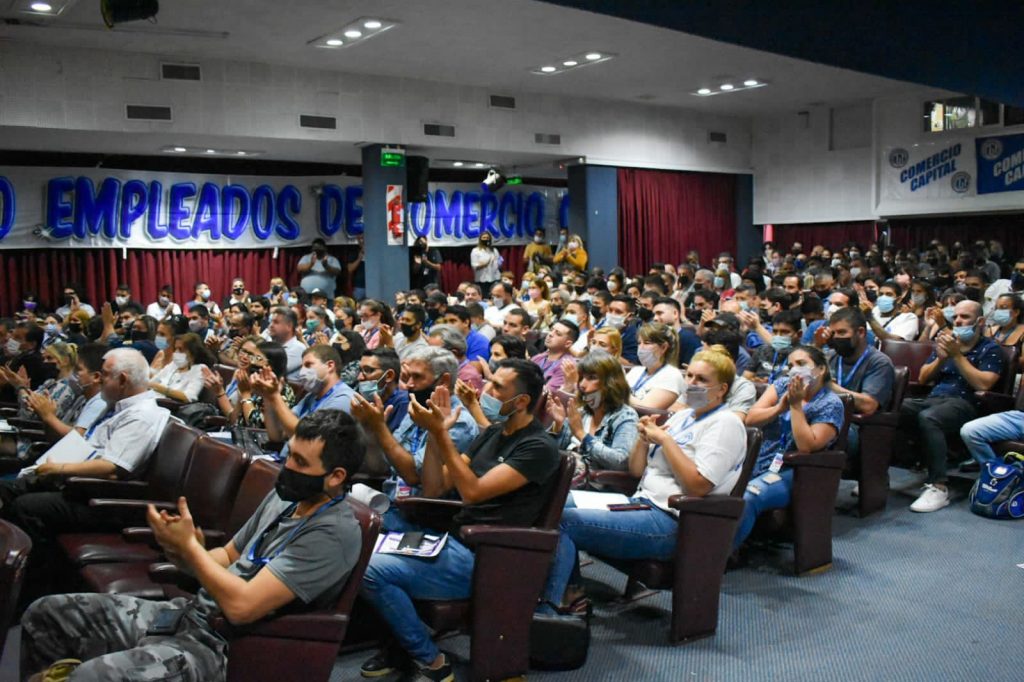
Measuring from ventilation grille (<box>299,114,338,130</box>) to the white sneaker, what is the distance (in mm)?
8030

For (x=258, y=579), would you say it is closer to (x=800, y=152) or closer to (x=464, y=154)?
(x=464, y=154)

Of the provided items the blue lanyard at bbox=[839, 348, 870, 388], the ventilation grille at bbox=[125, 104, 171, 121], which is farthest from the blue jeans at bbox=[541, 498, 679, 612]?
the ventilation grille at bbox=[125, 104, 171, 121]

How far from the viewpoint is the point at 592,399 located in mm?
3791

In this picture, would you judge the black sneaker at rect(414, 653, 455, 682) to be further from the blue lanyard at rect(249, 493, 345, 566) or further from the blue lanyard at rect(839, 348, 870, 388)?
the blue lanyard at rect(839, 348, 870, 388)

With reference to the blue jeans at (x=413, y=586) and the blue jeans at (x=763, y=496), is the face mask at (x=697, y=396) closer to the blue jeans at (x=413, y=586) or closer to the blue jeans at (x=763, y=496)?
the blue jeans at (x=763, y=496)

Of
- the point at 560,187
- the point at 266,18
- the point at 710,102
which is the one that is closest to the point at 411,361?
the point at 266,18

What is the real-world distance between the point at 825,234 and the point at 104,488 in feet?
45.1

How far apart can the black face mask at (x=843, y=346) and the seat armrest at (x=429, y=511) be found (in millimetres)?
2753

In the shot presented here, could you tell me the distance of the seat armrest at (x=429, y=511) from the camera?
305 centimetres

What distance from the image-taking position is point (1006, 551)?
4195mm

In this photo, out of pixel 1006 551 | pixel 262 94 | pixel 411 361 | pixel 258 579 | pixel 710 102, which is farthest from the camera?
pixel 710 102

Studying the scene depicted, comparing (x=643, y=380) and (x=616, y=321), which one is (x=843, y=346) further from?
(x=616, y=321)

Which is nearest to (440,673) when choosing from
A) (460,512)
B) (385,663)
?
(385,663)

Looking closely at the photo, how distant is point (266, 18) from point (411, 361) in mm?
5863
